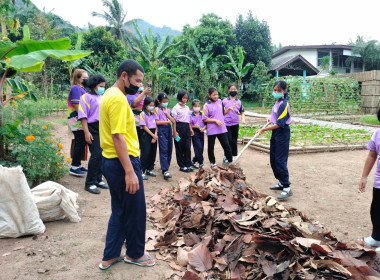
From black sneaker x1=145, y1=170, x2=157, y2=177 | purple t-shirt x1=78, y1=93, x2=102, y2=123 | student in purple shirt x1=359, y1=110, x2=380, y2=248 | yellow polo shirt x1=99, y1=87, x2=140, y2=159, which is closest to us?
yellow polo shirt x1=99, y1=87, x2=140, y2=159

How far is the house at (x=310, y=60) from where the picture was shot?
25059 mm

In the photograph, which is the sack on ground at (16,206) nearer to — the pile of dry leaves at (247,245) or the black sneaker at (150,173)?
the pile of dry leaves at (247,245)

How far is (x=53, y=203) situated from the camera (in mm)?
3447

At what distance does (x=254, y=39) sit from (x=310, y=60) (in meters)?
7.08

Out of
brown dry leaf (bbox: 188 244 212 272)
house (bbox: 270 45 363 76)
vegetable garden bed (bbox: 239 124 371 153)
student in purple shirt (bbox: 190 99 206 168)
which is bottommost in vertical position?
brown dry leaf (bbox: 188 244 212 272)

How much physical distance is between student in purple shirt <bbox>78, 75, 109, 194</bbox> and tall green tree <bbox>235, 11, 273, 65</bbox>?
72.4 feet

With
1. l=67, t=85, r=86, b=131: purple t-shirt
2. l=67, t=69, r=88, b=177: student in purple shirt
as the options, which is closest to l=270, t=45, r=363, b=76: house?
l=67, t=69, r=88, b=177: student in purple shirt

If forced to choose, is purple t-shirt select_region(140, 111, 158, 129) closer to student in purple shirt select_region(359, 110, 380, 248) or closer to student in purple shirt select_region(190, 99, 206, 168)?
student in purple shirt select_region(190, 99, 206, 168)

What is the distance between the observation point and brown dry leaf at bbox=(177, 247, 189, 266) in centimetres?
282

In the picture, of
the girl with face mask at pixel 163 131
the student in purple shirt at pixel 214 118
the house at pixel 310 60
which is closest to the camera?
the girl with face mask at pixel 163 131

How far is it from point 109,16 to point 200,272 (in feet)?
109

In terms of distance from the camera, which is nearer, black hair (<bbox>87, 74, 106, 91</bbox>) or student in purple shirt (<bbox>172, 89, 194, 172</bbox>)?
black hair (<bbox>87, 74, 106, 91</bbox>)

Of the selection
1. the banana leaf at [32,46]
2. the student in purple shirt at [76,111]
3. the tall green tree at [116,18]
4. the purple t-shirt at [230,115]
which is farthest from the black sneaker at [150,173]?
the tall green tree at [116,18]

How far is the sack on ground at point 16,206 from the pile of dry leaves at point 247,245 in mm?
1315
